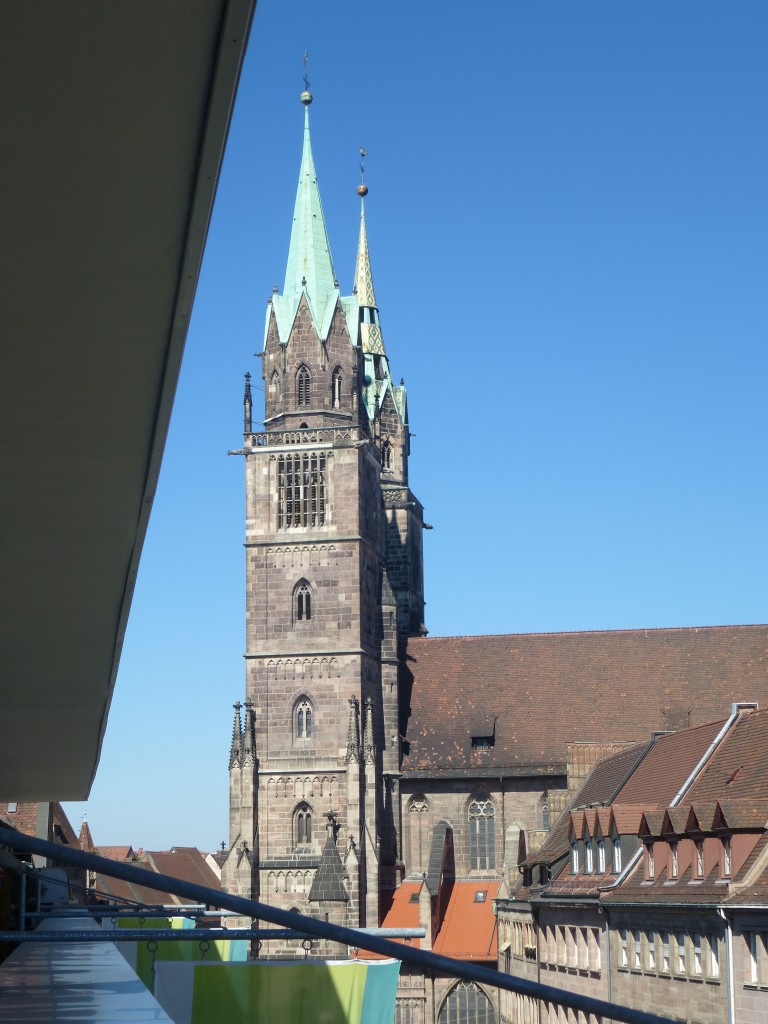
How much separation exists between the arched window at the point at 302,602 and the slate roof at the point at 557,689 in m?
7.02

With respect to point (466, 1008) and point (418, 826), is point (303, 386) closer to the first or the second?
point (418, 826)

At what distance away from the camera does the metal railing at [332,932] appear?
5.35 metres

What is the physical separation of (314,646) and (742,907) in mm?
37124

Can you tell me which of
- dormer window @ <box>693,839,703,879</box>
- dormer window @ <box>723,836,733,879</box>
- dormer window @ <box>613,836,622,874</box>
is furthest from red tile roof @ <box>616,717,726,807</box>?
→ dormer window @ <box>723,836,733,879</box>

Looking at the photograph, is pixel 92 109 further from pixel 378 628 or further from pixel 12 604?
pixel 378 628

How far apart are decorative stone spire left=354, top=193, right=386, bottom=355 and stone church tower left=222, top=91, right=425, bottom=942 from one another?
12.1m

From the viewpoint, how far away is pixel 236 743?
198ft

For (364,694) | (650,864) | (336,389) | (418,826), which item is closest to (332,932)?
(650,864)

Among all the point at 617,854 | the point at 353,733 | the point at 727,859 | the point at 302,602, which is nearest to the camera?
the point at 727,859

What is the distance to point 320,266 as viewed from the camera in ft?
221

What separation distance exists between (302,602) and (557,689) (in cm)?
1198

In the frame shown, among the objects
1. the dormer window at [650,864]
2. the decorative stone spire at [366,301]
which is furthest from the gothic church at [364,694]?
the dormer window at [650,864]

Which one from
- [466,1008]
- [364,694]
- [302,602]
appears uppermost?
[302,602]

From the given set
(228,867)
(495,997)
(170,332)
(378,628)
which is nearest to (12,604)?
(170,332)
